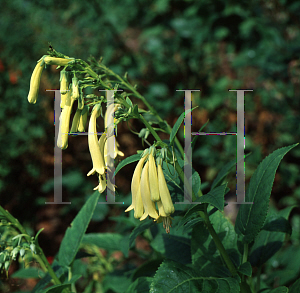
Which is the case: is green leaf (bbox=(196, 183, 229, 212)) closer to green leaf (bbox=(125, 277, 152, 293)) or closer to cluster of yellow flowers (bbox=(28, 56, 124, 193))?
cluster of yellow flowers (bbox=(28, 56, 124, 193))

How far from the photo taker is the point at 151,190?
96 cm

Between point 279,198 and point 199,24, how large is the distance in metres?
2.24

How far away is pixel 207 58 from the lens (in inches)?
162

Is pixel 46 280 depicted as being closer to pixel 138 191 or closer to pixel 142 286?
pixel 142 286

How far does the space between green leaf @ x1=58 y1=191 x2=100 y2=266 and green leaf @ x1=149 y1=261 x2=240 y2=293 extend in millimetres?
479

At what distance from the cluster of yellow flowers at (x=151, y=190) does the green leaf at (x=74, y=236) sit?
1.44ft

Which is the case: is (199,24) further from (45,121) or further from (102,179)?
(102,179)

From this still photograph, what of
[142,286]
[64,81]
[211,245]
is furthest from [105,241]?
[64,81]

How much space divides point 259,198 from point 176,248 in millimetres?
528

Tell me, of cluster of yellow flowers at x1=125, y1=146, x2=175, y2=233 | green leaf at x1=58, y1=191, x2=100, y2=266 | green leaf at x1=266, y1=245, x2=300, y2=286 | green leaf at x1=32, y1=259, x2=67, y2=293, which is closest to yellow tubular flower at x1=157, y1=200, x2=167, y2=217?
cluster of yellow flowers at x1=125, y1=146, x2=175, y2=233

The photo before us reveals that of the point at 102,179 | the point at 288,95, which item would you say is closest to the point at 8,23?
the point at 288,95

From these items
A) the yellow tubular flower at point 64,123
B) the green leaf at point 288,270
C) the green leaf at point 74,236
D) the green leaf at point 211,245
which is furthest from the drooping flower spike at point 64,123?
the green leaf at point 288,270

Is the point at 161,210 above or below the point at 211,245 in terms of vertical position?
above

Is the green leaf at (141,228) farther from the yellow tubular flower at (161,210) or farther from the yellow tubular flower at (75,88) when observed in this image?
the yellow tubular flower at (75,88)
